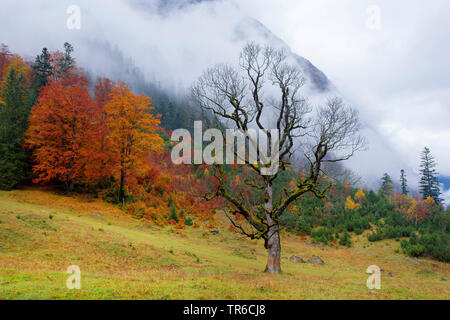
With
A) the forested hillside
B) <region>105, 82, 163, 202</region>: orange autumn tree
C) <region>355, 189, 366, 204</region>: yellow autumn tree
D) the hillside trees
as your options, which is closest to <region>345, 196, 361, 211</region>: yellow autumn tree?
<region>355, 189, 366, 204</region>: yellow autumn tree

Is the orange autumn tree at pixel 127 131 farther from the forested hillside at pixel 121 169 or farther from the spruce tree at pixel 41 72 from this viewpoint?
the spruce tree at pixel 41 72

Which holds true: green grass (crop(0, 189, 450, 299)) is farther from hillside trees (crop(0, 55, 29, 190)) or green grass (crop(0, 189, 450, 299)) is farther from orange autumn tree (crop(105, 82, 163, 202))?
orange autumn tree (crop(105, 82, 163, 202))

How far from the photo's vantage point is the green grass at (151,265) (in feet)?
22.1

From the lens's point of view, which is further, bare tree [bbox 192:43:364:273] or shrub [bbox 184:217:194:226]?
shrub [bbox 184:217:194:226]

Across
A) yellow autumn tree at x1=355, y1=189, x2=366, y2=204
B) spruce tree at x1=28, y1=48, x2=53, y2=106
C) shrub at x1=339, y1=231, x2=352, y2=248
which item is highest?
spruce tree at x1=28, y1=48, x2=53, y2=106

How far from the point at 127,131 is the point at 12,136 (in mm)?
11223

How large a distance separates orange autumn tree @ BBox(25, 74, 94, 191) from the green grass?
302 centimetres

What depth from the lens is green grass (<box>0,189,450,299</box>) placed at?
6.73m

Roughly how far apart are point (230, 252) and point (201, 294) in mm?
13770

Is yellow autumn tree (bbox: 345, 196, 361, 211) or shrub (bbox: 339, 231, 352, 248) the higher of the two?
yellow autumn tree (bbox: 345, 196, 361, 211)

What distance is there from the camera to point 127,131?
26.5m

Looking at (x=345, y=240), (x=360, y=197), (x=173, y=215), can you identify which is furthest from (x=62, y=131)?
(x=360, y=197)

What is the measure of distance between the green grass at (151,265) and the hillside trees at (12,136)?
2.01m

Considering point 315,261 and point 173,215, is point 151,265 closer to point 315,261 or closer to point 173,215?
point 315,261
